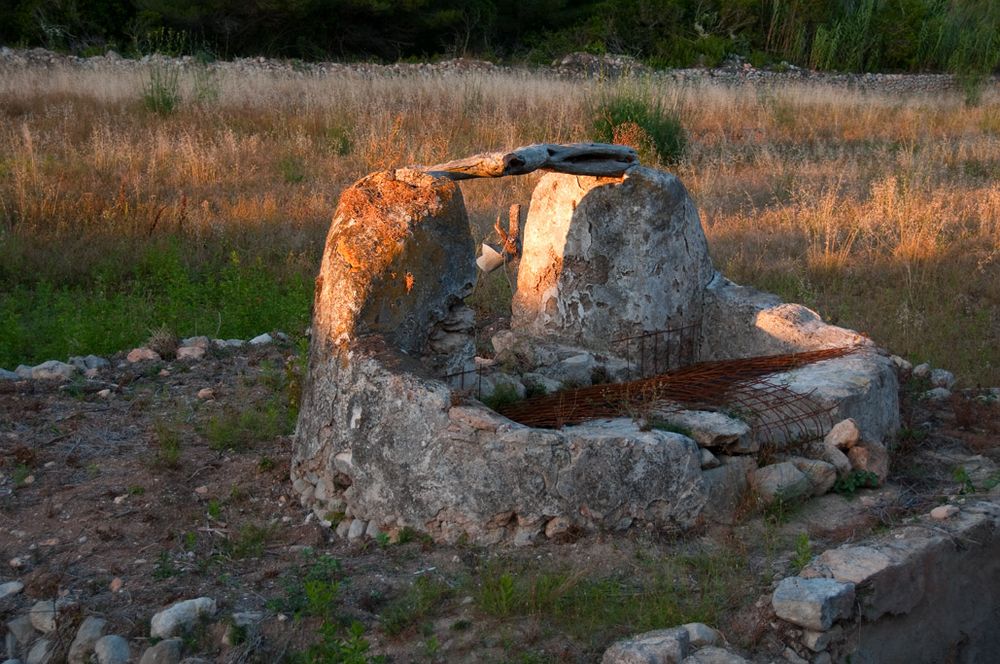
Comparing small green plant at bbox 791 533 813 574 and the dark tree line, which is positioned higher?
the dark tree line

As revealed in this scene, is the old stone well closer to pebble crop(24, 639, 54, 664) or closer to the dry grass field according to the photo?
pebble crop(24, 639, 54, 664)

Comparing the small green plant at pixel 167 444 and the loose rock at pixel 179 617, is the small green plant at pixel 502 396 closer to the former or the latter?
the small green plant at pixel 167 444

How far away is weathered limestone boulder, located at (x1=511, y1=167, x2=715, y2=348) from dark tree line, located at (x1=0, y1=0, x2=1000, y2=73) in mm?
15663

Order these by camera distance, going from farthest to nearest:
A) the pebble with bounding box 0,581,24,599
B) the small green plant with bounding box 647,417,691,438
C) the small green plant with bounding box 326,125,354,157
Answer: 1. the small green plant with bounding box 326,125,354,157
2. the small green plant with bounding box 647,417,691,438
3. the pebble with bounding box 0,581,24,599

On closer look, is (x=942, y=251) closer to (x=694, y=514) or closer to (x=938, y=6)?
(x=694, y=514)

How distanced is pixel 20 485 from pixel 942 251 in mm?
7366

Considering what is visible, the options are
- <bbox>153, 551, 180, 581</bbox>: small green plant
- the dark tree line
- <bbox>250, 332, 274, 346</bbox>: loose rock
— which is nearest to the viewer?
<bbox>153, 551, 180, 581</bbox>: small green plant

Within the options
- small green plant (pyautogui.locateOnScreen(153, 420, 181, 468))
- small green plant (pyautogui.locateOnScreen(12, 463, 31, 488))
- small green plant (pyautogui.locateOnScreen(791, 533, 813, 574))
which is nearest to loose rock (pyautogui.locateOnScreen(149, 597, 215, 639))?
small green plant (pyautogui.locateOnScreen(153, 420, 181, 468))

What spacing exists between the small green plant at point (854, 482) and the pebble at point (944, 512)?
1.02 ft

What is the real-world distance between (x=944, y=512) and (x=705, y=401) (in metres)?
1.11

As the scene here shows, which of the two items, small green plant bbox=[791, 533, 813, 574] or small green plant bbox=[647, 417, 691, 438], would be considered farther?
small green plant bbox=[647, 417, 691, 438]

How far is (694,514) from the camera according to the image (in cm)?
437

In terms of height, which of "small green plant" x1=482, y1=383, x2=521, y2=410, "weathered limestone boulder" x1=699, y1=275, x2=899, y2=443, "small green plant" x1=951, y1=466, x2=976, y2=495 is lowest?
"small green plant" x1=951, y1=466, x2=976, y2=495

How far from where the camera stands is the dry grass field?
7.83 m
